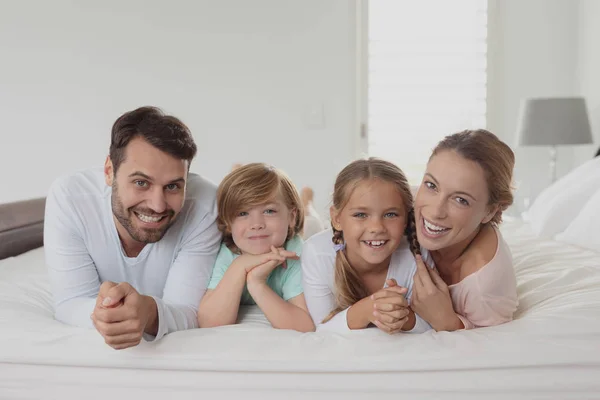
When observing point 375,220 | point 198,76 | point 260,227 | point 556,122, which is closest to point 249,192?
point 260,227

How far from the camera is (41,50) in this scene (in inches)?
172

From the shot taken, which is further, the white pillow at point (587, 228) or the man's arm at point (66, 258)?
the white pillow at point (587, 228)

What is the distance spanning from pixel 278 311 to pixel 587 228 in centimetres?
126

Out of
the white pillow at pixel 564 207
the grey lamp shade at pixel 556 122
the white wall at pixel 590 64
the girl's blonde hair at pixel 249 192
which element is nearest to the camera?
the girl's blonde hair at pixel 249 192

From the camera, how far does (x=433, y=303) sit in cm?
142

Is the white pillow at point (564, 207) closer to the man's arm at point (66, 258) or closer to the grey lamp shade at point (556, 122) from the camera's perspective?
the grey lamp shade at point (556, 122)

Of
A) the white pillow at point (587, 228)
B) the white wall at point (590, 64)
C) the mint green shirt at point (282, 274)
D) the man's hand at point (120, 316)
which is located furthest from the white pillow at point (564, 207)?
the man's hand at point (120, 316)

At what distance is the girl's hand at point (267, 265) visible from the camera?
1.59m

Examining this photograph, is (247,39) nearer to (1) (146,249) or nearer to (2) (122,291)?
(1) (146,249)

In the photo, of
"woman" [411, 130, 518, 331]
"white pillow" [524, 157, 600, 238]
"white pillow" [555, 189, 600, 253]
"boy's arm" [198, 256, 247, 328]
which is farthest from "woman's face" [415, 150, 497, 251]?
"white pillow" [524, 157, 600, 238]

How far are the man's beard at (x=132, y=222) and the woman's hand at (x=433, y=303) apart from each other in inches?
23.8

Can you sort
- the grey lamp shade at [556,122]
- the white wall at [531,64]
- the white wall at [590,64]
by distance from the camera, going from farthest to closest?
the white wall at [531,64]
the white wall at [590,64]
the grey lamp shade at [556,122]

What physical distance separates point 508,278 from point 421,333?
250 millimetres

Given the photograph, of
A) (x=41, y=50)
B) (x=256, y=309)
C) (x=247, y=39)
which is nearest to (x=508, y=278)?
(x=256, y=309)
